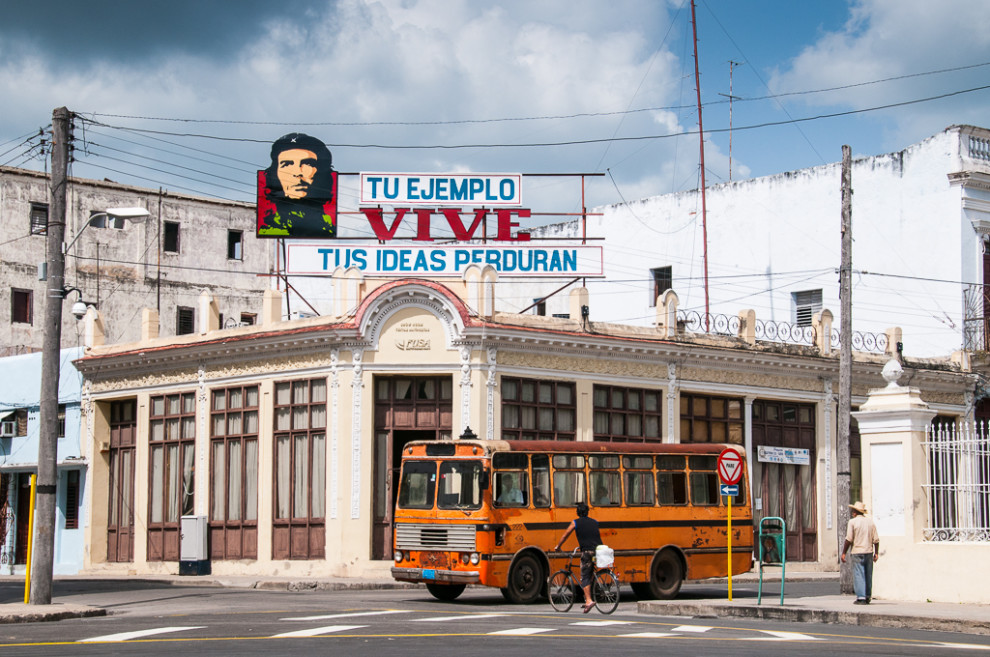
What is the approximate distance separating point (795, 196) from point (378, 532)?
19.9m

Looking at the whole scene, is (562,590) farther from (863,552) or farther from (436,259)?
(436,259)

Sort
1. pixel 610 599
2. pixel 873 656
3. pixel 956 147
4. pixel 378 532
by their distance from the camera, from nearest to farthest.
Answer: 1. pixel 873 656
2. pixel 610 599
3. pixel 378 532
4. pixel 956 147

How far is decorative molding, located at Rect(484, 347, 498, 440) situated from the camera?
3052cm

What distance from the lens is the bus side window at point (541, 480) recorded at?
23.0m

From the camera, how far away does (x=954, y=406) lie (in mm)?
40031

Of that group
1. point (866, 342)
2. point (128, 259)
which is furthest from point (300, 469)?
point (128, 259)

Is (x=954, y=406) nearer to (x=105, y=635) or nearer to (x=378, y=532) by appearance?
(x=378, y=532)

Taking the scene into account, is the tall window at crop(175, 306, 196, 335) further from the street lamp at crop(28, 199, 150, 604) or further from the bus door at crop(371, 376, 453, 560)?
the street lamp at crop(28, 199, 150, 604)

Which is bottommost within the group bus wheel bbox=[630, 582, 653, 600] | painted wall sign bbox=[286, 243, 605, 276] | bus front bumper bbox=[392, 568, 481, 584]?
bus wheel bbox=[630, 582, 653, 600]

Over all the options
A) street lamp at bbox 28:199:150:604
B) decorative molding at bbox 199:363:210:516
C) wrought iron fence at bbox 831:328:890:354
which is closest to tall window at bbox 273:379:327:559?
decorative molding at bbox 199:363:210:516

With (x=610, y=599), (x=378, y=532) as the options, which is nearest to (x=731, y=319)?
(x=378, y=532)

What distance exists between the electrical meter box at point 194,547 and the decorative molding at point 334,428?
4160 mm

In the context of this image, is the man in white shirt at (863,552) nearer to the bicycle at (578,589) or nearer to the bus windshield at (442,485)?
the bicycle at (578,589)

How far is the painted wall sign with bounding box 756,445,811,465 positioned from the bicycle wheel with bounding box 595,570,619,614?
16.4 metres
